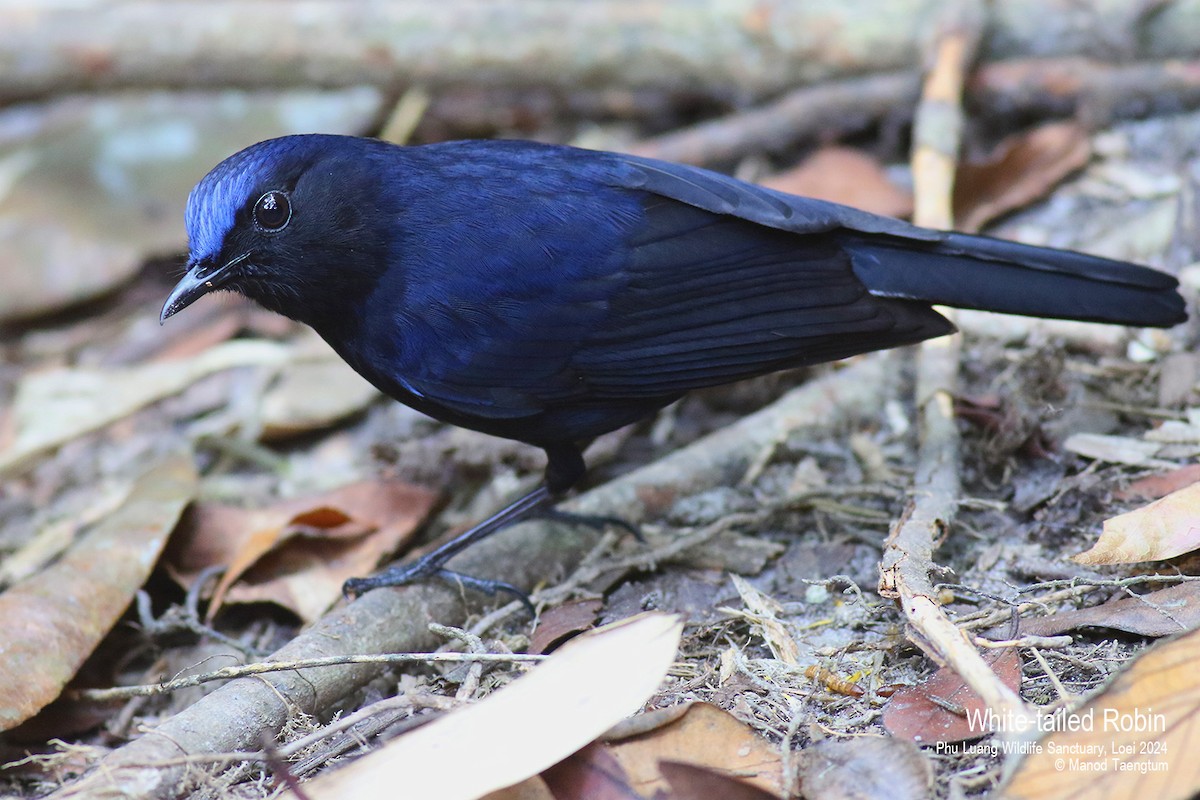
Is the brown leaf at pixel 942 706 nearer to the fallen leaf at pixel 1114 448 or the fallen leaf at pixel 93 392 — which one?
the fallen leaf at pixel 1114 448

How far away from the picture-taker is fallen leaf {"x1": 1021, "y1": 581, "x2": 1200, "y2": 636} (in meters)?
2.68

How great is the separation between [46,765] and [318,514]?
1.17 metres

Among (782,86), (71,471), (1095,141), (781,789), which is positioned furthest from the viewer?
(782,86)

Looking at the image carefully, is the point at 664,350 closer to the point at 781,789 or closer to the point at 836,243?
the point at 836,243

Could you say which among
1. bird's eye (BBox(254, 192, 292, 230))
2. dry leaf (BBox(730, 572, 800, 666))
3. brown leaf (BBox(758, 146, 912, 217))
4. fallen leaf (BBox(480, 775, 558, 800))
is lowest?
fallen leaf (BBox(480, 775, 558, 800))

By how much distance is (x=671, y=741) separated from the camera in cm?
249

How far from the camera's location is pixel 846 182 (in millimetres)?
5020

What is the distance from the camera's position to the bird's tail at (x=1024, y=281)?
10.7 ft

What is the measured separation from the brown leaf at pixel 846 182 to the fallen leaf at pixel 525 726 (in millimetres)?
2737

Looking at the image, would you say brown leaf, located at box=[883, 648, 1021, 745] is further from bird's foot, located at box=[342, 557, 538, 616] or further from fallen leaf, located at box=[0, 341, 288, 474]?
fallen leaf, located at box=[0, 341, 288, 474]

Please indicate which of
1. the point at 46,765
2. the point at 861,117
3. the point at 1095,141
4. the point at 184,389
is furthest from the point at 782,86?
the point at 46,765

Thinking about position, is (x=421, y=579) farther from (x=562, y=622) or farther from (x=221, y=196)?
(x=221, y=196)

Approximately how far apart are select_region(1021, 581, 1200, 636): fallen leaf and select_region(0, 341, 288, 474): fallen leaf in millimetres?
3281

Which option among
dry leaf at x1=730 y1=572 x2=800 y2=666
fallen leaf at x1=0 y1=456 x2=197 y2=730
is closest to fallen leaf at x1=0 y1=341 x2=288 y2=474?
fallen leaf at x1=0 y1=456 x2=197 y2=730
